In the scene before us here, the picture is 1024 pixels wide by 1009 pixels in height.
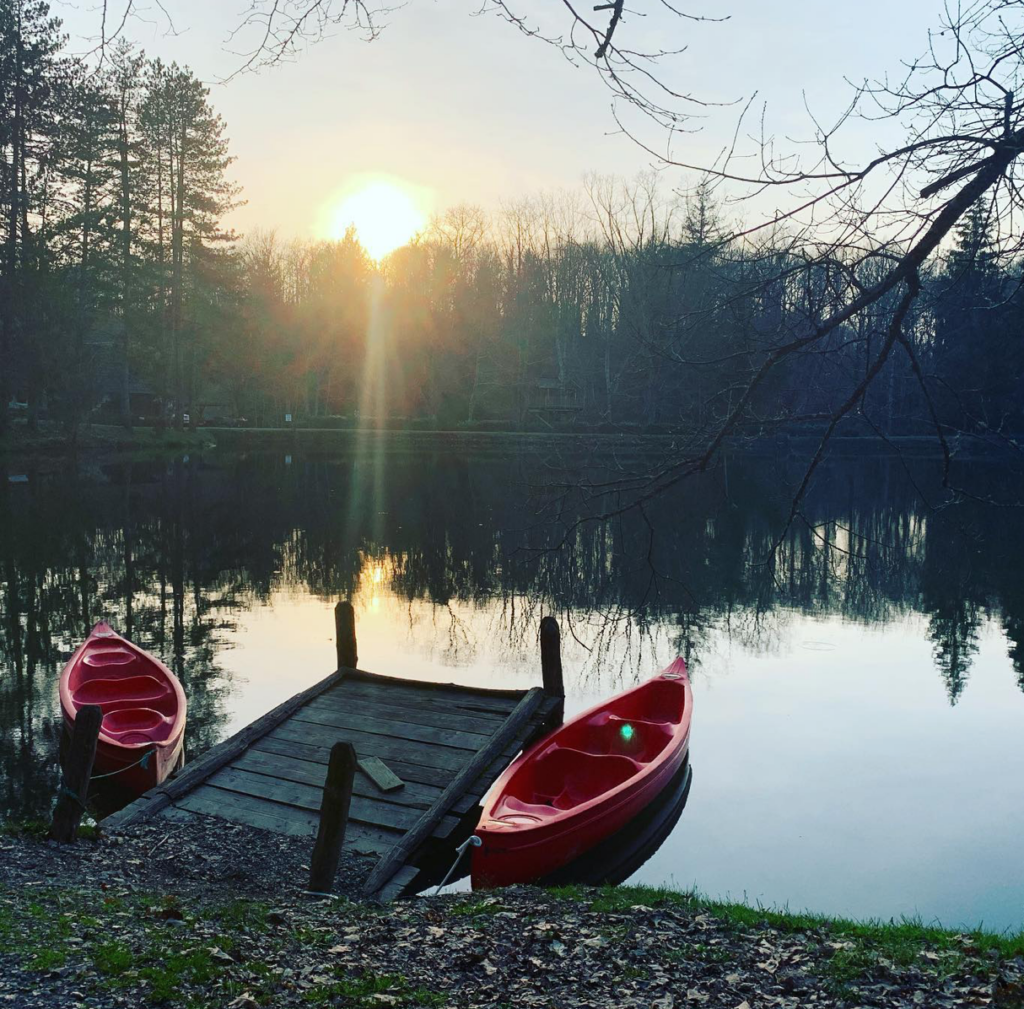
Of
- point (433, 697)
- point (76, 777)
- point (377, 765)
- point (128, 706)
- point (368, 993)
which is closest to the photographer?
point (368, 993)

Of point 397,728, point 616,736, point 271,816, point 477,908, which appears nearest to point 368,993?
point 477,908

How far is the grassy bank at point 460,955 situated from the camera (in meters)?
4.49

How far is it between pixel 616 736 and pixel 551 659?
134 cm

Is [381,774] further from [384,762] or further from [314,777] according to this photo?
[314,777]

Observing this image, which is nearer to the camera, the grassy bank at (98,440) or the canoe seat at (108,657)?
the canoe seat at (108,657)

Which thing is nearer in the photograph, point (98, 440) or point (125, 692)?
point (125, 692)

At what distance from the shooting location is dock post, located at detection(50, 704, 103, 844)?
6789mm

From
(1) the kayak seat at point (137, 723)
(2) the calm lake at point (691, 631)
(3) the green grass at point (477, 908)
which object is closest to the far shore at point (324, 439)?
(2) the calm lake at point (691, 631)

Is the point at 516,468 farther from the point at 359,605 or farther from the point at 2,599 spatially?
the point at 2,599

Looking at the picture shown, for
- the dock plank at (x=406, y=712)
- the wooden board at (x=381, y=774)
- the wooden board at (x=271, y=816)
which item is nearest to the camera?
the wooden board at (x=271, y=816)

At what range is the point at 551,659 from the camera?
11.3m

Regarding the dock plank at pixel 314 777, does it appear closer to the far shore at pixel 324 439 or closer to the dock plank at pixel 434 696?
the dock plank at pixel 434 696

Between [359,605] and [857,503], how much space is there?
21.7m

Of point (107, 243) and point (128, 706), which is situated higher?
point (107, 243)
